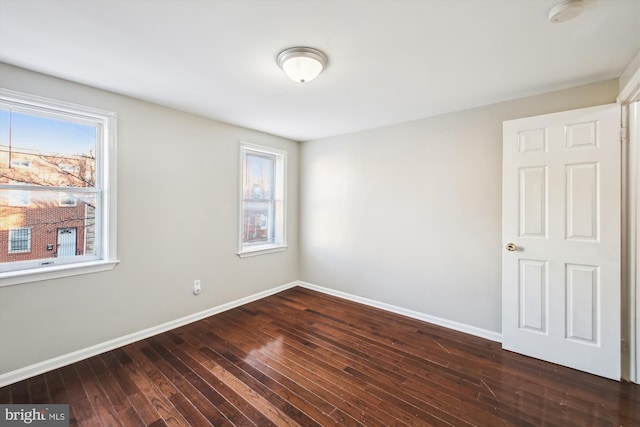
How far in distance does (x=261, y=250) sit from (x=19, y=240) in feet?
7.83

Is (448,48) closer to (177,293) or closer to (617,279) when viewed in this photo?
(617,279)

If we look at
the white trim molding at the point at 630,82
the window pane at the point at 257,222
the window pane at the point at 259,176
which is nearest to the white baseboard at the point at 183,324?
the window pane at the point at 257,222

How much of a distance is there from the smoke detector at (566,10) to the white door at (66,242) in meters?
3.88

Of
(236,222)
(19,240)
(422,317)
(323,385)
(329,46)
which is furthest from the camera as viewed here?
(236,222)

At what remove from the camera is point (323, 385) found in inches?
80.7

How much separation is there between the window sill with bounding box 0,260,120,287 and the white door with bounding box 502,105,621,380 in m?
3.83

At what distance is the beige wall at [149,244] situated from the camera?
85.0 inches

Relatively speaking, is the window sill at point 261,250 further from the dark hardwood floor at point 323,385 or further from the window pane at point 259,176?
the dark hardwood floor at point 323,385

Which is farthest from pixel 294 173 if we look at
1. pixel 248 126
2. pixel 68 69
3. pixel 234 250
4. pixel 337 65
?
pixel 68 69

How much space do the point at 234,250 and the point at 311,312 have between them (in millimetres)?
1316

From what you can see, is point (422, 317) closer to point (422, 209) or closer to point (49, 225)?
point (422, 209)

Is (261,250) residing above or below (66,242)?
below

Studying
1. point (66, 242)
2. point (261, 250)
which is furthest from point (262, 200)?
point (66, 242)

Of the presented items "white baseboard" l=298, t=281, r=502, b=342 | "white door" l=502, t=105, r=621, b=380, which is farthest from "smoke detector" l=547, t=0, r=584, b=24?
"white baseboard" l=298, t=281, r=502, b=342
